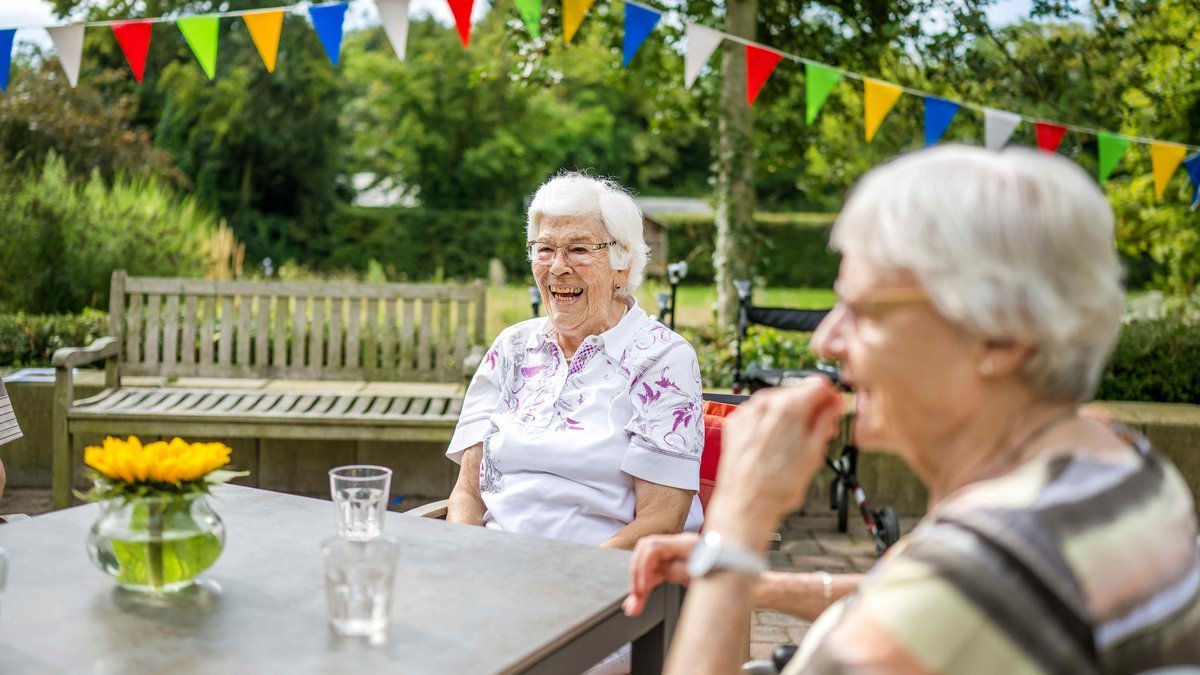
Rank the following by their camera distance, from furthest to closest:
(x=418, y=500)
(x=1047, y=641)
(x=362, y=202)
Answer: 1. (x=362, y=202)
2. (x=418, y=500)
3. (x=1047, y=641)

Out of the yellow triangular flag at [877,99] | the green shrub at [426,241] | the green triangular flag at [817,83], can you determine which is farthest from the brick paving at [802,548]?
the green shrub at [426,241]

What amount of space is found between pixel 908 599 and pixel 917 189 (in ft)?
1.35

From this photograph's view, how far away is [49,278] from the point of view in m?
7.58

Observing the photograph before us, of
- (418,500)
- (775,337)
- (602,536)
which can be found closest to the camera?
(602,536)

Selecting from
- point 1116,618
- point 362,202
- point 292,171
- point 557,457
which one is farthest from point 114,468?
point 362,202

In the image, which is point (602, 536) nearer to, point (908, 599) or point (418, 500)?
point (908, 599)

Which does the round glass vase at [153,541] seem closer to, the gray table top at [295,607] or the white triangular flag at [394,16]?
the gray table top at [295,607]

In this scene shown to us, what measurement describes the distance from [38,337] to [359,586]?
18.1ft

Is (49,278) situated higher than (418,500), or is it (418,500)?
(49,278)

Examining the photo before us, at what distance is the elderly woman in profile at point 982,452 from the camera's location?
955mm

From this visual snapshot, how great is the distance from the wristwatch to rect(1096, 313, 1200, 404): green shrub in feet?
17.2

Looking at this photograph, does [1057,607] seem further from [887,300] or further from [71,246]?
[71,246]

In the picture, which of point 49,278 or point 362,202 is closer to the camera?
point 49,278

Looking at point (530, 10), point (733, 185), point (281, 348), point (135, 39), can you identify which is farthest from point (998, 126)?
point (135, 39)
